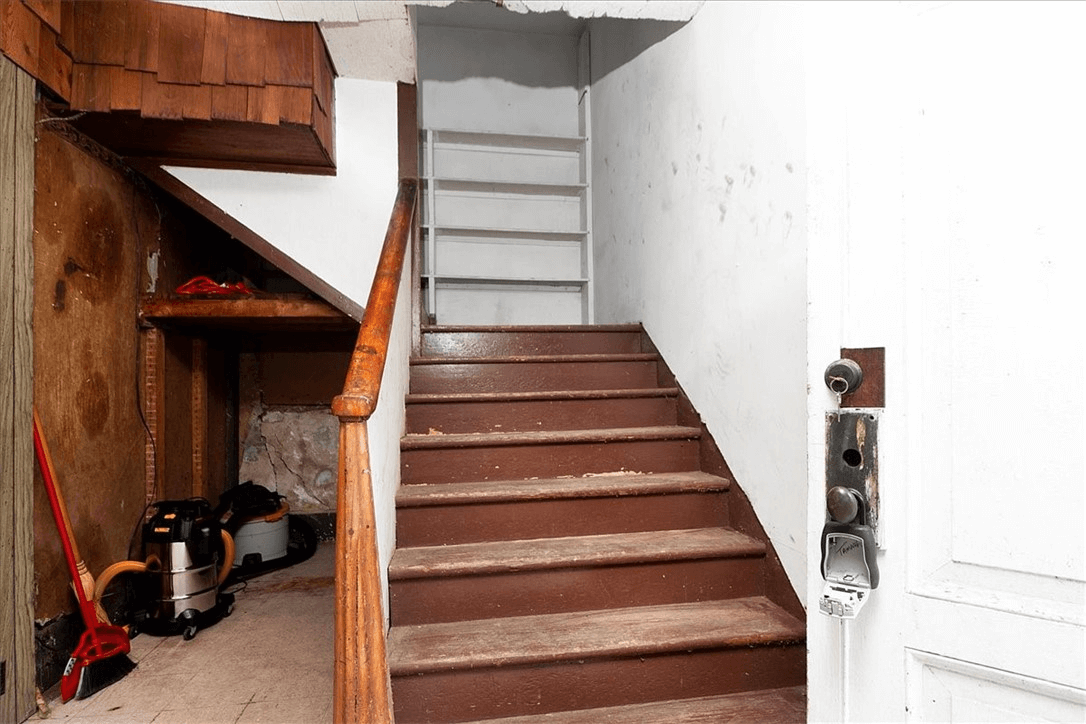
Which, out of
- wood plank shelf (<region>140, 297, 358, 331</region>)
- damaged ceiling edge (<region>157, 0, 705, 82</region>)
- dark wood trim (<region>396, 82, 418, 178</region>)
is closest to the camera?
damaged ceiling edge (<region>157, 0, 705, 82</region>)

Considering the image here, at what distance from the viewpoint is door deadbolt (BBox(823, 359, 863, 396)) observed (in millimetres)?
916

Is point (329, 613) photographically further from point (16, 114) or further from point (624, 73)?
point (624, 73)

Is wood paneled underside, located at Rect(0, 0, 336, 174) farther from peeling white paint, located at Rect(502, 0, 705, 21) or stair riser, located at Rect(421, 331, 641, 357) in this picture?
stair riser, located at Rect(421, 331, 641, 357)

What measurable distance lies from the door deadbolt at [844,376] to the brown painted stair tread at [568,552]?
0.96 m

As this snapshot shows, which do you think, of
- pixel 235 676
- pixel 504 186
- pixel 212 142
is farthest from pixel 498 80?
pixel 235 676

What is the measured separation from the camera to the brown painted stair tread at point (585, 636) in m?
1.44

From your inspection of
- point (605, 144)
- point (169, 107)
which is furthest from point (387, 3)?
point (605, 144)

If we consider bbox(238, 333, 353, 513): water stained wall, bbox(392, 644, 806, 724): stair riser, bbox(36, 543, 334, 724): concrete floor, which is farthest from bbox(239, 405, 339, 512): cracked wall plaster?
bbox(392, 644, 806, 724): stair riser

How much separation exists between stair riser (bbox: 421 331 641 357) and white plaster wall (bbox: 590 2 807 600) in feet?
0.67

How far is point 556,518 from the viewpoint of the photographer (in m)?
1.91

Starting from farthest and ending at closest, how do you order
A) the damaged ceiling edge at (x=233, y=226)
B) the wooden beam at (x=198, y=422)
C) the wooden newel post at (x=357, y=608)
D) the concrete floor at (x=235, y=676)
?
the wooden beam at (x=198, y=422) → the damaged ceiling edge at (x=233, y=226) → the concrete floor at (x=235, y=676) → the wooden newel post at (x=357, y=608)

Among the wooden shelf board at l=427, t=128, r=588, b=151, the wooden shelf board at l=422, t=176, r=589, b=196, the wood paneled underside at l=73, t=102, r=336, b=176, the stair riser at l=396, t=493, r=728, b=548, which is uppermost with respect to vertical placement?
the wooden shelf board at l=427, t=128, r=588, b=151

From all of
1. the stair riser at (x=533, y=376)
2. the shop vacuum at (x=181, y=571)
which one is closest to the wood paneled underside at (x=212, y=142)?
the stair riser at (x=533, y=376)

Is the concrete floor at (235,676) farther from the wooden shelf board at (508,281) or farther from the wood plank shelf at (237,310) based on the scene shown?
the wooden shelf board at (508,281)
